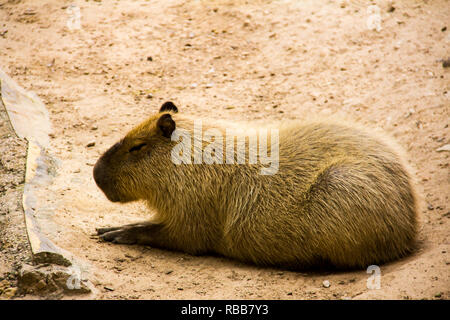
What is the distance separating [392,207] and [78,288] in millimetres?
2401

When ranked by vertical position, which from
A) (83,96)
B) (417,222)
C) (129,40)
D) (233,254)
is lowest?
(233,254)

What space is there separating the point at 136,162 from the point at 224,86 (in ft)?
10.2

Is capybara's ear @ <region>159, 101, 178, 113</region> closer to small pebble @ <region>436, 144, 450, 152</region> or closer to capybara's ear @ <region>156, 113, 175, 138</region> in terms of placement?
capybara's ear @ <region>156, 113, 175, 138</region>

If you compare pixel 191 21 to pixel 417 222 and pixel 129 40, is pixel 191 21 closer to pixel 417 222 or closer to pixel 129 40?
pixel 129 40

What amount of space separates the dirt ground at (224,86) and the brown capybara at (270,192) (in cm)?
17

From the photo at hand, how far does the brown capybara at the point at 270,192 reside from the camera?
4164 mm

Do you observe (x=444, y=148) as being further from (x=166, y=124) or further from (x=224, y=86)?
(x=224, y=86)

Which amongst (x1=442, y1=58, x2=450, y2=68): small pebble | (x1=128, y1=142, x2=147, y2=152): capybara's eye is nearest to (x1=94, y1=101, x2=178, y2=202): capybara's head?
(x1=128, y1=142, x2=147, y2=152): capybara's eye

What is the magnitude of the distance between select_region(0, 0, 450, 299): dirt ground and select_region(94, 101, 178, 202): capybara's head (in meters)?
0.50

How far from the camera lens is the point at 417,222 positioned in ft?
14.4

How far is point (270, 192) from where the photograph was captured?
14.4 ft

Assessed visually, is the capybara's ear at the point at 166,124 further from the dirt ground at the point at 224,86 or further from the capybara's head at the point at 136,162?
the dirt ground at the point at 224,86

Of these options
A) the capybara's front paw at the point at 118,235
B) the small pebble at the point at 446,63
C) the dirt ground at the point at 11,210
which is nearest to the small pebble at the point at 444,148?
the small pebble at the point at 446,63
